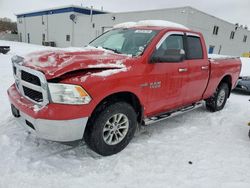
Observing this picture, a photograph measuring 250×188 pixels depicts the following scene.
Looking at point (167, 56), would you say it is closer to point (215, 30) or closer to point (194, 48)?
point (194, 48)

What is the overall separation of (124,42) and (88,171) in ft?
7.18

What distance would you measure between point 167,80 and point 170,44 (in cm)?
70

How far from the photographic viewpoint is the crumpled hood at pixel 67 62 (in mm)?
2684

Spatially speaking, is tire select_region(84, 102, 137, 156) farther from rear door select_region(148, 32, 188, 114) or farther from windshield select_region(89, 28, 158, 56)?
windshield select_region(89, 28, 158, 56)

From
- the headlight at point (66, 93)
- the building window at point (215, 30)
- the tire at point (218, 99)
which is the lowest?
the tire at point (218, 99)

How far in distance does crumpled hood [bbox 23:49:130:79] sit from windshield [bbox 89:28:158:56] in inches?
18.2

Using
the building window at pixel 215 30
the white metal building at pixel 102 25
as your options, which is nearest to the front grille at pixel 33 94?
the white metal building at pixel 102 25

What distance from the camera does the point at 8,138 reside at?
3.54 meters

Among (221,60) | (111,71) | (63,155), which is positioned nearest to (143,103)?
(111,71)

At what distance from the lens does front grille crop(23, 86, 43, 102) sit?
2838mm

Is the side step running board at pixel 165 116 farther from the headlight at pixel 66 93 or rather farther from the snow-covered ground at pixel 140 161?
the headlight at pixel 66 93

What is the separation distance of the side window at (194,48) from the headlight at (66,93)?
253 cm

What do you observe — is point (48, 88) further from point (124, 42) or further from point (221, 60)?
point (221, 60)

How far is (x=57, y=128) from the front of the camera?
106 inches
